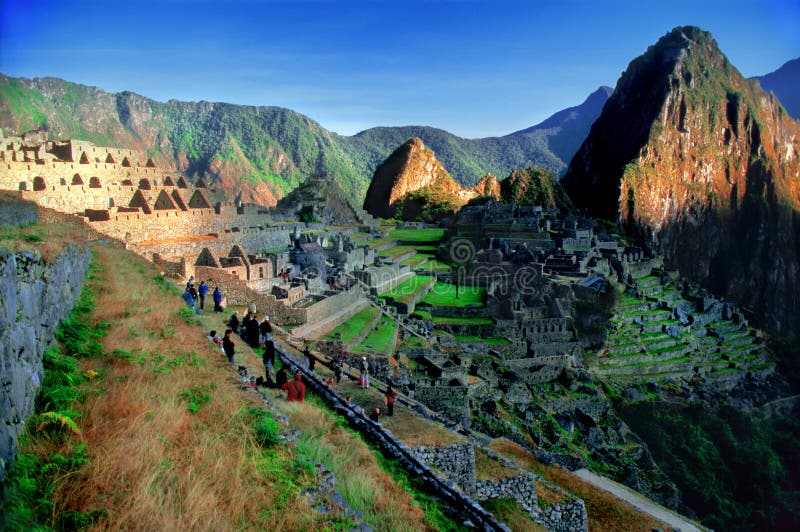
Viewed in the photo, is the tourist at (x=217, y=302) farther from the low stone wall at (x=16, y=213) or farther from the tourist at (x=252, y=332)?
the low stone wall at (x=16, y=213)

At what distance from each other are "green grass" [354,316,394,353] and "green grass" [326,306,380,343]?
0.55 metres

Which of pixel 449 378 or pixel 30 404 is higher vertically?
pixel 30 404

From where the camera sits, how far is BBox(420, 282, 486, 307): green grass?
36.0 meters

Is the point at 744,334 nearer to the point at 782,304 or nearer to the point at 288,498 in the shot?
the point at 288,498

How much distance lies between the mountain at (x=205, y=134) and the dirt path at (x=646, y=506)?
78934mm

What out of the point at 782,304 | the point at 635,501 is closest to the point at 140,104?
the point at 635,501

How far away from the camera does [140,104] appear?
12506cm

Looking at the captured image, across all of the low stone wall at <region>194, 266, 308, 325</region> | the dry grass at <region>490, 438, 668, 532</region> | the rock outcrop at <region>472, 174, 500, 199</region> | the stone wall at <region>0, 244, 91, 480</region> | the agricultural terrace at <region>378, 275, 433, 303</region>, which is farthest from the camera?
the rock outcrop at <region>472, 174, 500, 199</region>

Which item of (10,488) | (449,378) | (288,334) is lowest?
(449,378)

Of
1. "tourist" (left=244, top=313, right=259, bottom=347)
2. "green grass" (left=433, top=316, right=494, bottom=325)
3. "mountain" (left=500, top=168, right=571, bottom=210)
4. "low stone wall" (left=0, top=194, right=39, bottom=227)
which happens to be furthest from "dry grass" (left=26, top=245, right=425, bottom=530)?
"mountain" (left=500, top=168, right=571, bottom=210)

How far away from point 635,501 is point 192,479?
1931 cm

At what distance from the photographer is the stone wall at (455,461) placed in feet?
38.0

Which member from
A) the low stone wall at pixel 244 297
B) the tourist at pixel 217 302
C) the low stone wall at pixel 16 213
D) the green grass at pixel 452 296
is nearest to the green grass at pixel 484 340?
the green grass at pixel 452 296

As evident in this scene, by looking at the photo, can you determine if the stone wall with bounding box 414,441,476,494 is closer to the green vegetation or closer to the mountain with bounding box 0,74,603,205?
the green vegetation
